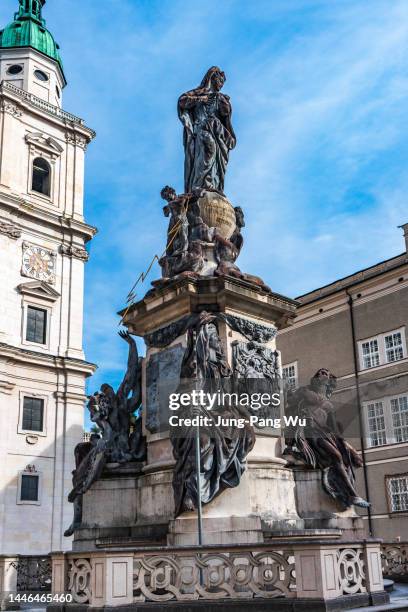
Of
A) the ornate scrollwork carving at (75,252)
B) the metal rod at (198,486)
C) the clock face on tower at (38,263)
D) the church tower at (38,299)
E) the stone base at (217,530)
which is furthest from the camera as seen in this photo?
the ornate scrollwork carving at (75,252)

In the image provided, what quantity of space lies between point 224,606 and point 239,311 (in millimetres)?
5728

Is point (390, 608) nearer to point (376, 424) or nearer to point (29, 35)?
point (376, 424)

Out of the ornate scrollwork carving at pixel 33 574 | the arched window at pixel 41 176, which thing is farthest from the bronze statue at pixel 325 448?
the arched window at pixel 41 176

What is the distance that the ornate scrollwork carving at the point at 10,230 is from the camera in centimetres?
4125

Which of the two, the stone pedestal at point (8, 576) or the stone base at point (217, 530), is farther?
the stone pedestal at point (8, 576)

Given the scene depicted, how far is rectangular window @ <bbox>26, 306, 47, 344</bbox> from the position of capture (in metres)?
40.8

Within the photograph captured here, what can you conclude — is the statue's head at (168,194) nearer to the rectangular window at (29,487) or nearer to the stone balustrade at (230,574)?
the stone balustrade at (230,574)

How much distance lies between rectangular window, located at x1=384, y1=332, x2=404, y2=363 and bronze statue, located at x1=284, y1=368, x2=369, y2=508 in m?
21.8

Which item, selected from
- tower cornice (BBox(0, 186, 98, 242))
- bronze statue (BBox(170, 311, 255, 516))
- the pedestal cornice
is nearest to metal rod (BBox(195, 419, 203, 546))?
bronze statue (BBox(170, 311, 255, 516))

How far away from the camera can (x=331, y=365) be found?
36.4 metres

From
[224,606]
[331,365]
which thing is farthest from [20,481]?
[224,606]

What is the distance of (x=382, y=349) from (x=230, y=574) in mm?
27499

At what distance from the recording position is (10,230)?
41.6 m

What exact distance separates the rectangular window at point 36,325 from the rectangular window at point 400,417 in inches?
810
